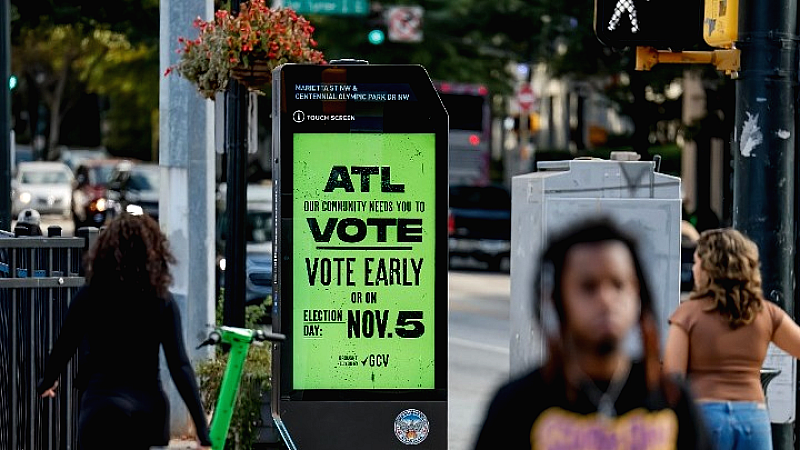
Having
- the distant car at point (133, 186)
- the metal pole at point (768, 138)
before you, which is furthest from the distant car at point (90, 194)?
the metal pole at point (768, 138)

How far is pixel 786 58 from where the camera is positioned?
26.3 ft

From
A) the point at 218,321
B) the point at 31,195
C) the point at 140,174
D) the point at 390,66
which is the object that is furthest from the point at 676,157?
the point at 390,66

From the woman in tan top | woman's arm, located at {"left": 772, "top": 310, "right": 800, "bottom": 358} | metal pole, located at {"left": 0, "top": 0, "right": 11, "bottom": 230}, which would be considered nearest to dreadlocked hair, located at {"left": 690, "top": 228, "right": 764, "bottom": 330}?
the woman in tan top

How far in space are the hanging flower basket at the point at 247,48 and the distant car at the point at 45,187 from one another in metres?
38.0

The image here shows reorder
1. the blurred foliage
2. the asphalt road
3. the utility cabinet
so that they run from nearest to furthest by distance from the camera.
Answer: the utility cabinet → the asphalt road → the blurred foliage

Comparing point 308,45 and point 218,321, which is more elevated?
point 308,45

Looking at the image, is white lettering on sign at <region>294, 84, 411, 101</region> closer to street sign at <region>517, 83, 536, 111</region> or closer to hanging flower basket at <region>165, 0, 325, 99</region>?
hanging flower basket at <region>165, 0, 325, 99</region>

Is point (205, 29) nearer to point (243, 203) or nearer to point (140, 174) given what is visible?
point (243, 203)

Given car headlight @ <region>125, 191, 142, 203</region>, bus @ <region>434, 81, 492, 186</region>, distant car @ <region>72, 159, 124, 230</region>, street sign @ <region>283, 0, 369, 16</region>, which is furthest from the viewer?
bus @ <region>434, 81, 492, 186</region>

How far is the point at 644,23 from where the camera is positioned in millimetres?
8328

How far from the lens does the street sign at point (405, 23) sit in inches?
1462

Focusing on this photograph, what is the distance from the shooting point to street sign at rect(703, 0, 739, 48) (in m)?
8.11

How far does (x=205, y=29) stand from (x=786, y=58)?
4.83 meters

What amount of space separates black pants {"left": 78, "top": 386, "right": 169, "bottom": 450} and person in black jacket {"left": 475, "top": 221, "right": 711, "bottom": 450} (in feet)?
11.0
